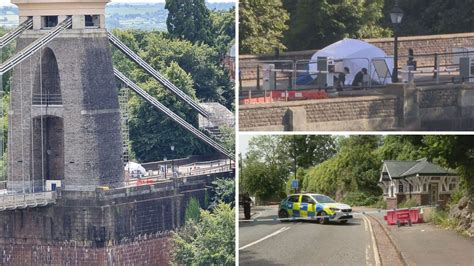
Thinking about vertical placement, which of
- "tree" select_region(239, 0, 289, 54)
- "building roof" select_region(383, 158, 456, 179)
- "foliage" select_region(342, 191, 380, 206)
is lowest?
"foliage" select_region(342, 191, 380, 206)

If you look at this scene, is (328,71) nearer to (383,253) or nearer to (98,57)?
(383,253)

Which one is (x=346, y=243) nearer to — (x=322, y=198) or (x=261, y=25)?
(x=322, y=198)

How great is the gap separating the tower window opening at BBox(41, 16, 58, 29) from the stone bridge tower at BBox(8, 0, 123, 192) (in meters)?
0.01

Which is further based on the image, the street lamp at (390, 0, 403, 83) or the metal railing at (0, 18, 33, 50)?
the metal railing at (0, 18, 33, 50)

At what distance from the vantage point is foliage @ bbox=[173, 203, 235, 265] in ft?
70.0

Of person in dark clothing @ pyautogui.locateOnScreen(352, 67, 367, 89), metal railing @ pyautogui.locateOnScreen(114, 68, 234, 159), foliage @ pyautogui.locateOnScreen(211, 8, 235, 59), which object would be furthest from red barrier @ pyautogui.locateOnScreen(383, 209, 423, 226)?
foliage @ pyautogui.locateOnScreen(211, 8, 235, 59)

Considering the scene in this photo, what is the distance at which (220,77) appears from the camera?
82.9 ft

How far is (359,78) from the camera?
1411 centimetres

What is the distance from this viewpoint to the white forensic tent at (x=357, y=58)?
1441 centimetres

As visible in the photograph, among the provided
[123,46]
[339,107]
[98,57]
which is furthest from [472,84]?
[123,46]

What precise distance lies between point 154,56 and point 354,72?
10.9 m

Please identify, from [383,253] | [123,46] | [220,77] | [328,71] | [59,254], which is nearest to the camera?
[383,253]

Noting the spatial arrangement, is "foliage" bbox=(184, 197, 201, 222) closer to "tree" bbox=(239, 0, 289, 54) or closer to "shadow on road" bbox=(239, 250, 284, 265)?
"tree" bbox=(239, 0, 289, 54)

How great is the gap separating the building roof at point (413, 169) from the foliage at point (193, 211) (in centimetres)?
1254
